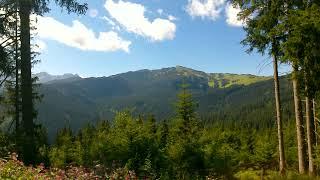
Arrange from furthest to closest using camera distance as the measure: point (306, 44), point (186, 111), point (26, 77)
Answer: point (186, 111) < point (26, 77) < point (306, 44)

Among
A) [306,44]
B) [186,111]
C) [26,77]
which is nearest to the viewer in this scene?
[306,44]

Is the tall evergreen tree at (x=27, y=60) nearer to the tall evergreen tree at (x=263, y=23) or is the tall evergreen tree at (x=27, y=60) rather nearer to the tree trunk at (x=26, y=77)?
the tree trunk at (x=26, y=77)

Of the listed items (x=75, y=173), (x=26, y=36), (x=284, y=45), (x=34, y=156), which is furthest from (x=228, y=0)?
(x=75, y=173)

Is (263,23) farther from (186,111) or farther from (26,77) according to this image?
(186,111)

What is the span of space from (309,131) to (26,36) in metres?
10.5

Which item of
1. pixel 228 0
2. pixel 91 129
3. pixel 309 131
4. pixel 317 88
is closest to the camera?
pixel 317 88

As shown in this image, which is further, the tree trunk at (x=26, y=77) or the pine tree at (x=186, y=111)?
the pine tree at (x=186, y=111)

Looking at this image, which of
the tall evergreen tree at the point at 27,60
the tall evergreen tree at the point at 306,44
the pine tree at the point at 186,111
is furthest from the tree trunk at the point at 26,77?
the pine tree at the point at 186,111

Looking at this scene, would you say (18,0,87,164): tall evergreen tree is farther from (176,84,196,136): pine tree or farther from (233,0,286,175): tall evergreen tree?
(176,84,196,136): pine tree

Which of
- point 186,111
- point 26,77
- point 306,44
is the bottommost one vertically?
point 186,111

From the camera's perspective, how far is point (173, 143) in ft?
75.6

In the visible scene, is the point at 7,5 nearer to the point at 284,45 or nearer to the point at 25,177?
the point at 25,177

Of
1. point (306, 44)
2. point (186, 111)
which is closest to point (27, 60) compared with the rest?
point (306, 44)

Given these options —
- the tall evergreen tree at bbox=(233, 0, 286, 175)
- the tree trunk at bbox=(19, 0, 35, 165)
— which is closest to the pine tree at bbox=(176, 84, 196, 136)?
the tall evergreen tree at bbox=(233, 0, 286, 175)
